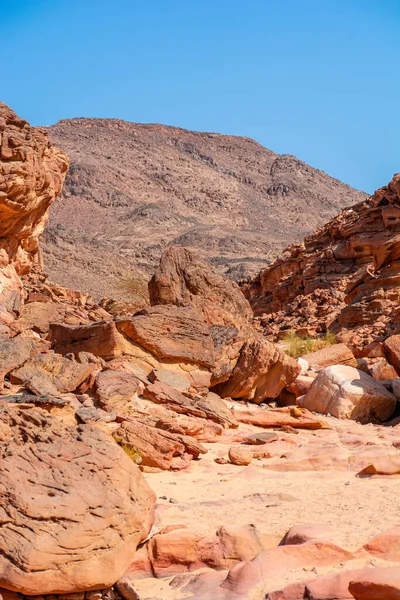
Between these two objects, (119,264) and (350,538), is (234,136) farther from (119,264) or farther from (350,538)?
(350,538)

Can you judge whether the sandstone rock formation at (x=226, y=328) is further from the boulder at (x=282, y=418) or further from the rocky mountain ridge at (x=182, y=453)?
the boulder at (x=282, y=418)

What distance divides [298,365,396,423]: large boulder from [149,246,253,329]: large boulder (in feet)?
6.72

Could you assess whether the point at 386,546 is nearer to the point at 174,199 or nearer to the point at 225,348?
the point at 225,348

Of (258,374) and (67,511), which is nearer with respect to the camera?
(67,511)

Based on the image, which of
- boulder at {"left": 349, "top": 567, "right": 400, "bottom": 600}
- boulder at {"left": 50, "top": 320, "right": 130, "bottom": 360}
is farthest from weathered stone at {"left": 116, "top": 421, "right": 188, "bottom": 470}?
boulder at {"left": 349, "top": 567, "right": 400, "bottom": 600}

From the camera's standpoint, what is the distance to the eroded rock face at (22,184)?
1341cm

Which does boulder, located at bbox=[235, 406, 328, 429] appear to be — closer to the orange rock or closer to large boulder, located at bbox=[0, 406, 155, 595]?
large boulder, located at bbox=[0, 406, 155, 595]

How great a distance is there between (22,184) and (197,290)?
387cm

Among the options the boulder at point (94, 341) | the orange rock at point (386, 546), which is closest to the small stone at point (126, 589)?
the orange rock at point (386, 546)

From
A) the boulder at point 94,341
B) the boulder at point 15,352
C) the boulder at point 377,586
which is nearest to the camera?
the boulder at point 377,586

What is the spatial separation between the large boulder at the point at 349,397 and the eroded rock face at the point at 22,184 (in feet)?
20.9

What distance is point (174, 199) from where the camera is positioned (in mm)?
111375

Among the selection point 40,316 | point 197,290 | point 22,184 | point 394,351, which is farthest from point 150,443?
point 22,184

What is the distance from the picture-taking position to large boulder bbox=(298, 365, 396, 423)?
1035cm
